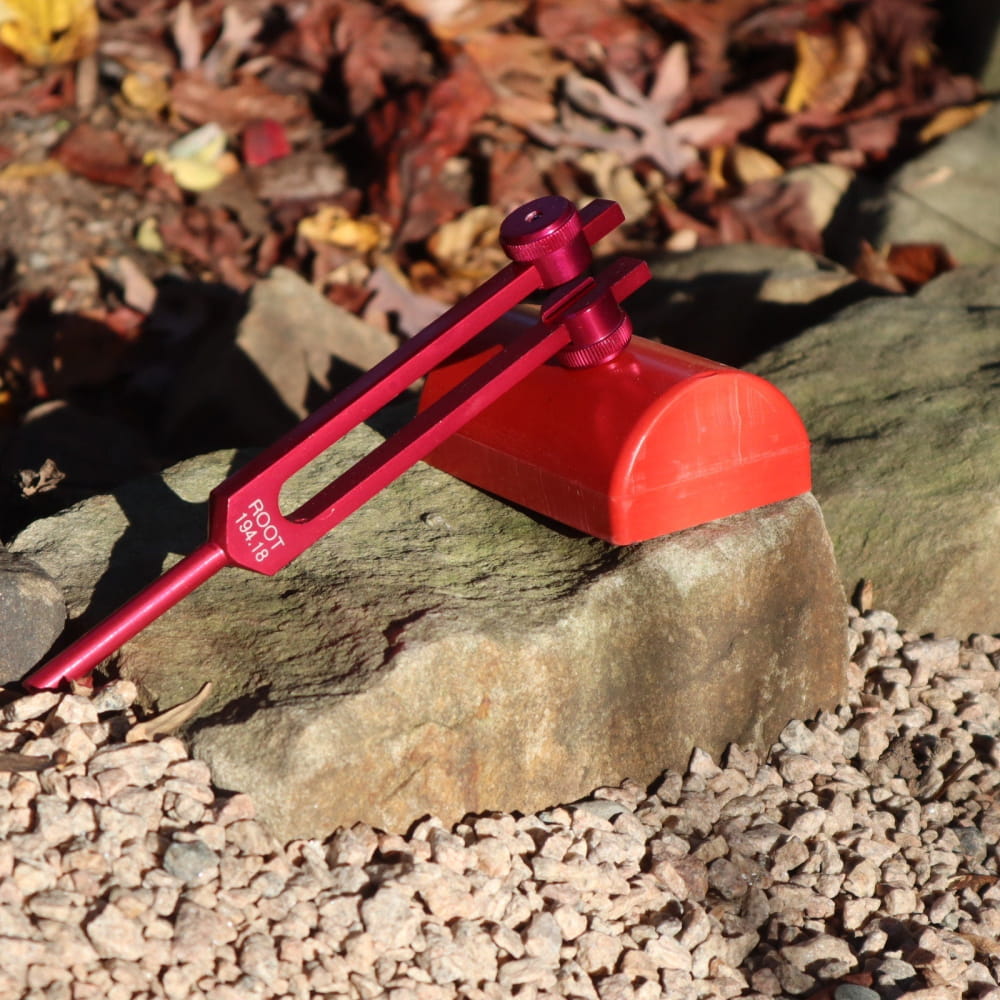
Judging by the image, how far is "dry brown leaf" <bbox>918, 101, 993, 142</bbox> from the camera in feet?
16.2

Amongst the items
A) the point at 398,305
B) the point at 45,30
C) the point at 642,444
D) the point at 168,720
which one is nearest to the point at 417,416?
the point at 642,444

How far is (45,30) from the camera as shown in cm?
495

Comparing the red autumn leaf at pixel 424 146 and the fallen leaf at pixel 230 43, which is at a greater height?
the fallen leaf at pixel 230 43

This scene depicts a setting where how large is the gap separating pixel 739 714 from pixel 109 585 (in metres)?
1.11

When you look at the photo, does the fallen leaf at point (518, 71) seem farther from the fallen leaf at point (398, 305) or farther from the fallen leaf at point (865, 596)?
the fallen leaf at point (865, 596)

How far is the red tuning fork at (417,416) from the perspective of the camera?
1.92m

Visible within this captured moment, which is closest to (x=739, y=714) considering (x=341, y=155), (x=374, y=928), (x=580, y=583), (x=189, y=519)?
(x=580, y=583)

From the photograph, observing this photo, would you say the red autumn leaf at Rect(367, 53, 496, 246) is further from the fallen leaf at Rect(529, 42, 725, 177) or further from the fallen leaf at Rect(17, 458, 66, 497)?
the fallen leaf at Rect(17, 458, 66, 497)

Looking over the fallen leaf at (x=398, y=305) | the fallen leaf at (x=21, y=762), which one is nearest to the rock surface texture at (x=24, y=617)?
the fallen leaf at (x=21, y=762)

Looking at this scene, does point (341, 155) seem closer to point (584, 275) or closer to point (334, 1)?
point (334, 1)

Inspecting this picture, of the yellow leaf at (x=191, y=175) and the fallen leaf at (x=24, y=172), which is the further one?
the yellow leaf at (x=191, y=175)

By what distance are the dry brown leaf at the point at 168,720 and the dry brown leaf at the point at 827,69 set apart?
A: 13.5 ft

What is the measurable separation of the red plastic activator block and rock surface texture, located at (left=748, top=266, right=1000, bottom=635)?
0.41 metres

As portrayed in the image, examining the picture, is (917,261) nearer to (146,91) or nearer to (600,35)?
(600,35)
